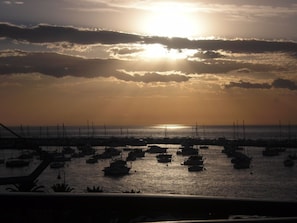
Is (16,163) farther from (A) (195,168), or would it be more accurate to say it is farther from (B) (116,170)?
(A) (195,168)

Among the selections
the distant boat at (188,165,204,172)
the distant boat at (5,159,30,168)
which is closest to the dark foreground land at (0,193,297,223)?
the distant boat at (188,165,204,172)

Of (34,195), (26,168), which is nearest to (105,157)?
(26,168)

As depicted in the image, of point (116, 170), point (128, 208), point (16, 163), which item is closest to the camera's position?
point (128, 208)

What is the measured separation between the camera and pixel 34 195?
287cm

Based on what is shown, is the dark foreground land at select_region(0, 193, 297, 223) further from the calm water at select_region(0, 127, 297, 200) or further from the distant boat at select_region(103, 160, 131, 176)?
the distant boat at select_region(103, 160, 131, 176)

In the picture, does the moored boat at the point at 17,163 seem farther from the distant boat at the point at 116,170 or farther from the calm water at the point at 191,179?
the distant boat at the point at 116,170

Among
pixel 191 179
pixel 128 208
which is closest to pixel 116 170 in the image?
pixel 191 179

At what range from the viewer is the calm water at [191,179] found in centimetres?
4734

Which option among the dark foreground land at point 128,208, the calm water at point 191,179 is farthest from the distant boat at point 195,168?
the dark foreground land at point 128,208

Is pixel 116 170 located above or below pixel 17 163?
above

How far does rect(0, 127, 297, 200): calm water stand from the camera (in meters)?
47.3

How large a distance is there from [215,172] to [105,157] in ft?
85.3

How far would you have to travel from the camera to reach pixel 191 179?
5856 cm

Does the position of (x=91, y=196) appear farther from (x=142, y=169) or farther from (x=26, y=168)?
(x=26, y=168)
